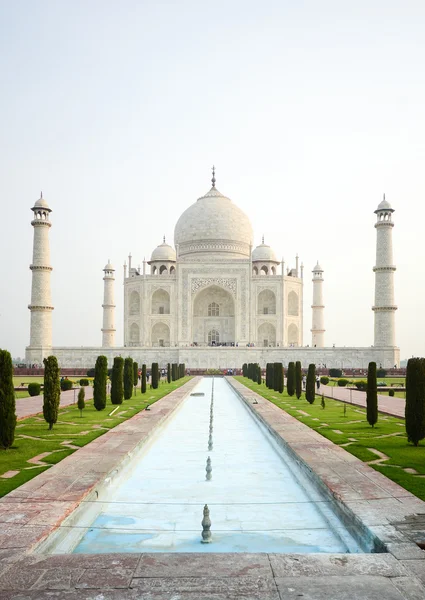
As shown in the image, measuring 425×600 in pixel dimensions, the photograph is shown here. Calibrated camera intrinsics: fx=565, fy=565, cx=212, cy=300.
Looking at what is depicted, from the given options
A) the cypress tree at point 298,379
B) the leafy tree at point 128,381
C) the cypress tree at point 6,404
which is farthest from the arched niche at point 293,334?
the cypress tree at point 6,404

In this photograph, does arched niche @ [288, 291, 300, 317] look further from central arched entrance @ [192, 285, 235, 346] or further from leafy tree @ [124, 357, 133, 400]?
leafy tree @ [124, 357, 133, 400]

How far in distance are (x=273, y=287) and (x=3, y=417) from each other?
3132cm

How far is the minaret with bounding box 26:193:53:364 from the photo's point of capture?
104ft

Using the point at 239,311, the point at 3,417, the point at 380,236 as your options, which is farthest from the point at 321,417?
the point at 239,311

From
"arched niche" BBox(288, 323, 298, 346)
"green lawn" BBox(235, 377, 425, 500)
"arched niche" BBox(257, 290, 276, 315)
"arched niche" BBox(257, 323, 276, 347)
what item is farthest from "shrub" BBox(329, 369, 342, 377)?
"green lawn" BBox(235, 377, 425, 500)

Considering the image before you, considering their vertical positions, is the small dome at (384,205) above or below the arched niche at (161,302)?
above

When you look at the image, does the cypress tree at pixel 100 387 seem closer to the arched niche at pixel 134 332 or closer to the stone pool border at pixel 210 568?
A: the stone pool border at pixel 210 568

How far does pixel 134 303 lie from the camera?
39.2 metres

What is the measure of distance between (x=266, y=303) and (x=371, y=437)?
30.4 m

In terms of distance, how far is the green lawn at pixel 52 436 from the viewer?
614 centimetres

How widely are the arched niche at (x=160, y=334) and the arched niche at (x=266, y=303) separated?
254 inches

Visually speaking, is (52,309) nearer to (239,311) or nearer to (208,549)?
(239,311)

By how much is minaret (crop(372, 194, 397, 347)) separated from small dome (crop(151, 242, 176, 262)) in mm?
15938

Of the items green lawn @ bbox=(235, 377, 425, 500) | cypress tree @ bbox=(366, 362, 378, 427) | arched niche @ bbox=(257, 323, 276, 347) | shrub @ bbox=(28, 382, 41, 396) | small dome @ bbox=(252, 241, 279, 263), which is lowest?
green lawn @ bbox=(235, 377, 425, 500)
